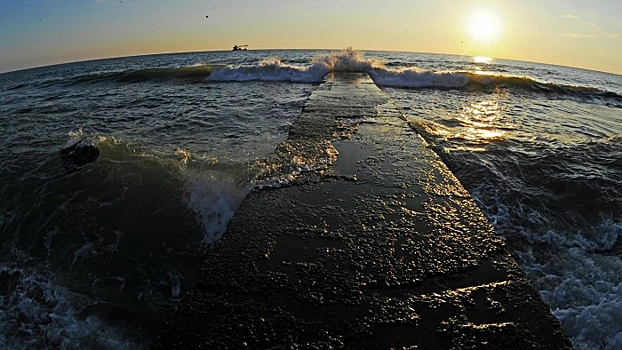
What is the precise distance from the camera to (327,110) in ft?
24.2

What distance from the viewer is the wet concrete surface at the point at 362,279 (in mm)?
1643

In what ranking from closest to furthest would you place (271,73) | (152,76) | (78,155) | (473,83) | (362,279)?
(362,279) < (78,155) < (473,83) < (152,76) < (271,73)

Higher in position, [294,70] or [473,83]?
[294,70]

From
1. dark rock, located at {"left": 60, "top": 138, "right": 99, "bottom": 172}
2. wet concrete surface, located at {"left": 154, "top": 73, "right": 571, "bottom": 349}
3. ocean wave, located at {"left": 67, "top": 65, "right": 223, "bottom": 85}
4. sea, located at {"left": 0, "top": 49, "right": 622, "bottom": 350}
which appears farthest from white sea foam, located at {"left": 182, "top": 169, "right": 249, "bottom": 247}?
ocean wave, located at {"left": 67, "top": 65, "right": 223, "bottom": 85}

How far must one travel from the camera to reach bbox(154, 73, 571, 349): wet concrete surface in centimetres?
164

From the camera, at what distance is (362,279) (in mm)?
2027

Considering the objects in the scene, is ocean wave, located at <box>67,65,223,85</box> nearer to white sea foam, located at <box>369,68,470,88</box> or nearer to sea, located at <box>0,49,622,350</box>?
sea, located at <box>0,49,622,350</box>

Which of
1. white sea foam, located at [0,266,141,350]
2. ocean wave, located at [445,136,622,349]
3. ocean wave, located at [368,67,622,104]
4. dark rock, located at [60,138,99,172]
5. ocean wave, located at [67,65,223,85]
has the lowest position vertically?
white sea foam, located at [0,266,141,350]

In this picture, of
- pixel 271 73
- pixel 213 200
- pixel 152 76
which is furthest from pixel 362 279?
pixel 152 76

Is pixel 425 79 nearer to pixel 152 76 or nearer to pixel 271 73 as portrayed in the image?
pixel 271 73

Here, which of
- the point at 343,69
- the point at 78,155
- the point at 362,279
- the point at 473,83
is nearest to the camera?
the point at 362,279

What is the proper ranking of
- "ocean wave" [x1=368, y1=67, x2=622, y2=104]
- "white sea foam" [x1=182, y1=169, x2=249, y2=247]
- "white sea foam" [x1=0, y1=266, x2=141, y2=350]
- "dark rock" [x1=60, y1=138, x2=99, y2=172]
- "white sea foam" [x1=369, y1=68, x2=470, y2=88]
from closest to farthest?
"white sea foam" [x1=0, y1=266, x2=141, y2=350], "white sea foam" [x1=182, y1=169, x2=249, y2=247], "dark rock" [x1=60, y1=138, x2=99, y2=172], "ocean wave" [x1=368, y1=67, x2=622, y2=104], "white sea foam" [x1=369, y1=68, x2=470, y2=88]

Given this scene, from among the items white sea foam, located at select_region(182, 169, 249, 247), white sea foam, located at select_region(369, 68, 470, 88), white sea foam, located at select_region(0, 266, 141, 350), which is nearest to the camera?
white sea foam, located at select_region(0, 266, 141, 350)

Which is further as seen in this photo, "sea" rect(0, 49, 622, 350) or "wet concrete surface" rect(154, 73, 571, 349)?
"sea" rect(0, 49, 622, 350)
